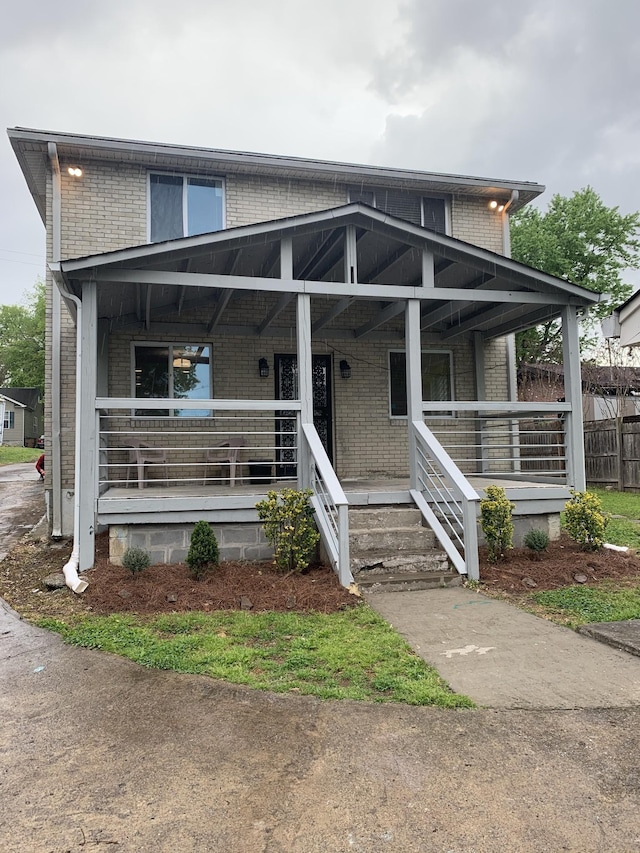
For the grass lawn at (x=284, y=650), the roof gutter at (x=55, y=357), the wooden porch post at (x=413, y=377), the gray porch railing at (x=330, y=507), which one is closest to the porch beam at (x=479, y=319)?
the wooden porch post at (x=413, y=377)

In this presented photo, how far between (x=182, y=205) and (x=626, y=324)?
281 inches

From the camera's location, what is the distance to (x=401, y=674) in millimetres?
4039

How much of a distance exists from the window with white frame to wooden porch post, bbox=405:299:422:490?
406cm

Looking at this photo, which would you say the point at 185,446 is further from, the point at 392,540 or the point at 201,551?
the point at 392,540

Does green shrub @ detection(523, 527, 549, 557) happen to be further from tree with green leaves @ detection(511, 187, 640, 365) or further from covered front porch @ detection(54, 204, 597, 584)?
tree with green leaves @ detection(511, 187, 640, 365)

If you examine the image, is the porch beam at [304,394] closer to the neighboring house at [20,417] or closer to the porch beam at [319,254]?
the porch beam at [319,254]

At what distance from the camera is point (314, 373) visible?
10.6m

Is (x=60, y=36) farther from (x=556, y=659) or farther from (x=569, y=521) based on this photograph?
(x=556, y=659)

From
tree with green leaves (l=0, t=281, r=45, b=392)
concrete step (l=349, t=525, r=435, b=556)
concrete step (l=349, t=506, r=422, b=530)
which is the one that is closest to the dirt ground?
concrete step (l=349, t=525, r=435, b=556)

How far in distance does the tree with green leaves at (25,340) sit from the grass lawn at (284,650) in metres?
44.5

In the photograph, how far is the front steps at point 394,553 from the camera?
20.9 feet

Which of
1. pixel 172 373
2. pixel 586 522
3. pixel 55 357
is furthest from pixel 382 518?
pixel 55 357

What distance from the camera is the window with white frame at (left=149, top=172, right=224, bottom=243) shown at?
998cm

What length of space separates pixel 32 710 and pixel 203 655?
118 cm
